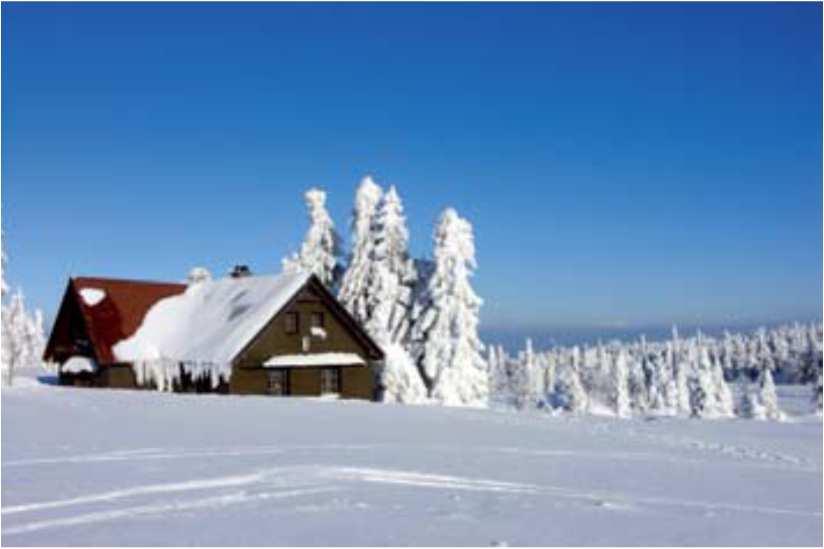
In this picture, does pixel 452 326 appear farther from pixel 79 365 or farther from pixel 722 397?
pixel 722 397

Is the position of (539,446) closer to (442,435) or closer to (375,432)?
(442,435)

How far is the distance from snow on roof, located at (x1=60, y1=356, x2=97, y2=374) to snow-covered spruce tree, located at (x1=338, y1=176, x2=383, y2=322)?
14157 millimetres

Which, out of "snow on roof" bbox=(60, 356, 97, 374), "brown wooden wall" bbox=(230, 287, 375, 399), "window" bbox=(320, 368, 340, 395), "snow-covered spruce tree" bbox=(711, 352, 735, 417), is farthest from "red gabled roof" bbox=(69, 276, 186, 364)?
"snow-covered spruce tree" bbox=(711, 352, 735, 417)

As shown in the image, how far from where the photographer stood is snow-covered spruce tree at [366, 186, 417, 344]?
50156mm

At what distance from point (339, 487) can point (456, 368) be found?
3579cm

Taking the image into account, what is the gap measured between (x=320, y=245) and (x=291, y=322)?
14307 millimetres

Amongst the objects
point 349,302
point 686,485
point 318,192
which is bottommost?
point 686,485

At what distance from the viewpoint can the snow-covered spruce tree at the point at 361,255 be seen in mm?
51031

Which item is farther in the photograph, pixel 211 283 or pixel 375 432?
pixel 211 283

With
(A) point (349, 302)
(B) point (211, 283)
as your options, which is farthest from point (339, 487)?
(A) point (349, 302)

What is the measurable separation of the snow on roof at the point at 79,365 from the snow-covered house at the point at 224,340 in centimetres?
5

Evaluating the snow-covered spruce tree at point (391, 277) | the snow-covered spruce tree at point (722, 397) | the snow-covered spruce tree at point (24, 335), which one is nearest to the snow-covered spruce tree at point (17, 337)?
the snow-covered spruce tree at point (24, 335)

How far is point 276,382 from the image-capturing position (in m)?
40.3

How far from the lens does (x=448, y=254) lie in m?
49.2
